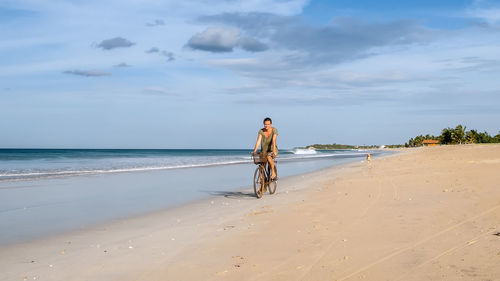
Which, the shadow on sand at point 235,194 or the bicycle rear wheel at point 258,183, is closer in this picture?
the bicycle rear wheel at point 258,183

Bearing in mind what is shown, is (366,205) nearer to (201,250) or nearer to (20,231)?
(201,250)

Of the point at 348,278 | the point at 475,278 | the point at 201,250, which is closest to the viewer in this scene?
the point at 475,278

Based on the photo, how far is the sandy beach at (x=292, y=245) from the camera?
472cm

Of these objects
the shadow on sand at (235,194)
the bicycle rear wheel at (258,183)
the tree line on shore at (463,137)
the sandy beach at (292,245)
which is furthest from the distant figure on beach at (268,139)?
the tree line on shore at (463,137)

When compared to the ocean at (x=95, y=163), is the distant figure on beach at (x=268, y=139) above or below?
above

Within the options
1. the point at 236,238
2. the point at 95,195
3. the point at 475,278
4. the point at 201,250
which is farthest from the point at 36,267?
the point at 95,195

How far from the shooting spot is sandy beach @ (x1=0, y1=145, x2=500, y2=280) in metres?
4.72

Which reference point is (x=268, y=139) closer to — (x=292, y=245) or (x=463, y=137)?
(x=292, y=245)

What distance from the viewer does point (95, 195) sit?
13.7m

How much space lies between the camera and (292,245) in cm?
596

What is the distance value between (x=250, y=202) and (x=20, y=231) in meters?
5.67

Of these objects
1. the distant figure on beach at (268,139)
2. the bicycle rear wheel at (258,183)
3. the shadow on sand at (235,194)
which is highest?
the distant figure on beach at (268,139)

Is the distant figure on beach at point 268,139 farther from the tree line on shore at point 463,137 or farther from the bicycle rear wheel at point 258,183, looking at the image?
the tree line on shore at point 463,137

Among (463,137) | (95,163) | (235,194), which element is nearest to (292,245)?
(235,194)
